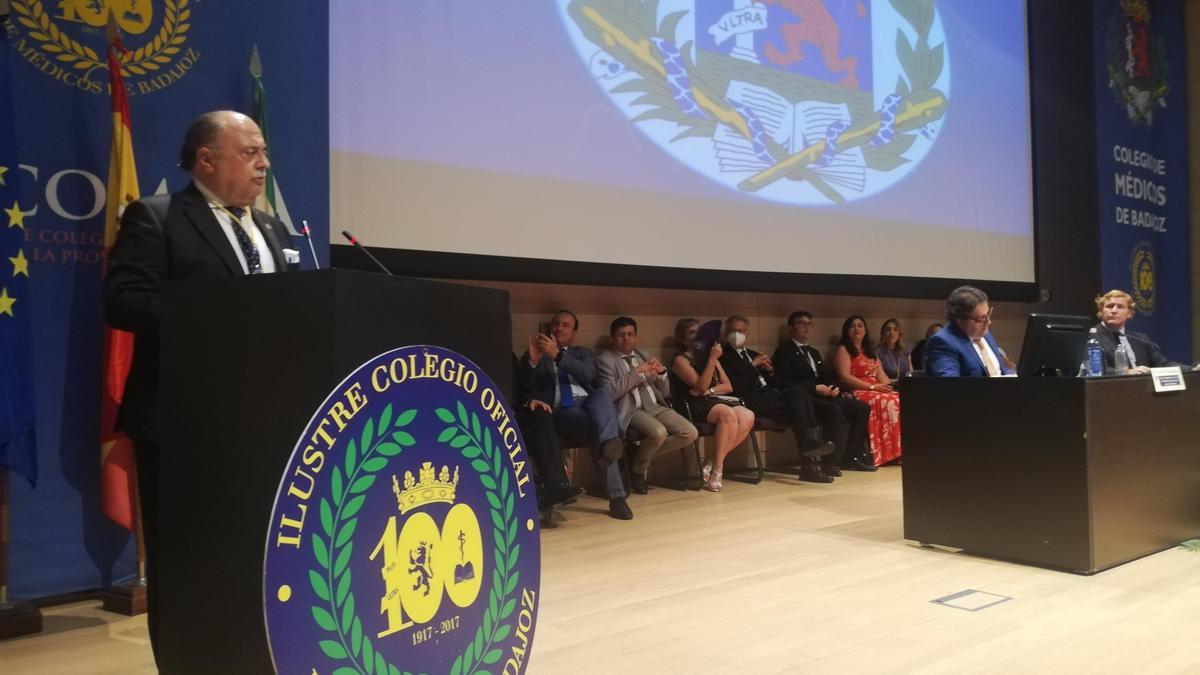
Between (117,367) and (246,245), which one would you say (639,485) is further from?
(246,245)

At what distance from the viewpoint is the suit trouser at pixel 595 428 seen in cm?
475

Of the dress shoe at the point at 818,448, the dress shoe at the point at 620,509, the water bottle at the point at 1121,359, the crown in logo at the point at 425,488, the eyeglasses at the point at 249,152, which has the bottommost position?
the dress shoe at the point at 620,509

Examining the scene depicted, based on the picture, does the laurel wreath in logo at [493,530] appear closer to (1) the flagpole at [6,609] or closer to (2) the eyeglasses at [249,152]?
(2) the eyeglasses at [249,152]

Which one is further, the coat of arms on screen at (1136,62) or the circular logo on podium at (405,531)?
the coat of arms on screen at (1136,62)

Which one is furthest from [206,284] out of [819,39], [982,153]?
[982,153]

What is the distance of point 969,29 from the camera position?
278 inches

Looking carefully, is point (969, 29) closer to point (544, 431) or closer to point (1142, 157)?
point (1142, 157)

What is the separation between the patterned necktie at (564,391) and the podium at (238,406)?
3.54m

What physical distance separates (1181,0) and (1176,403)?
7.89 m

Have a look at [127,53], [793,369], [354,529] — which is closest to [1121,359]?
[793,369]

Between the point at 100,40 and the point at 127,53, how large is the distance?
0.31 ft

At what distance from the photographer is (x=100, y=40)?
10.4 ft

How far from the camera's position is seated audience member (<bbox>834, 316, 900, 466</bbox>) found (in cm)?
646

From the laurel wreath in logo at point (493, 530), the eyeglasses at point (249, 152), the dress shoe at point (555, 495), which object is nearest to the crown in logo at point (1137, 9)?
the dress shoe at point (555, 495)
